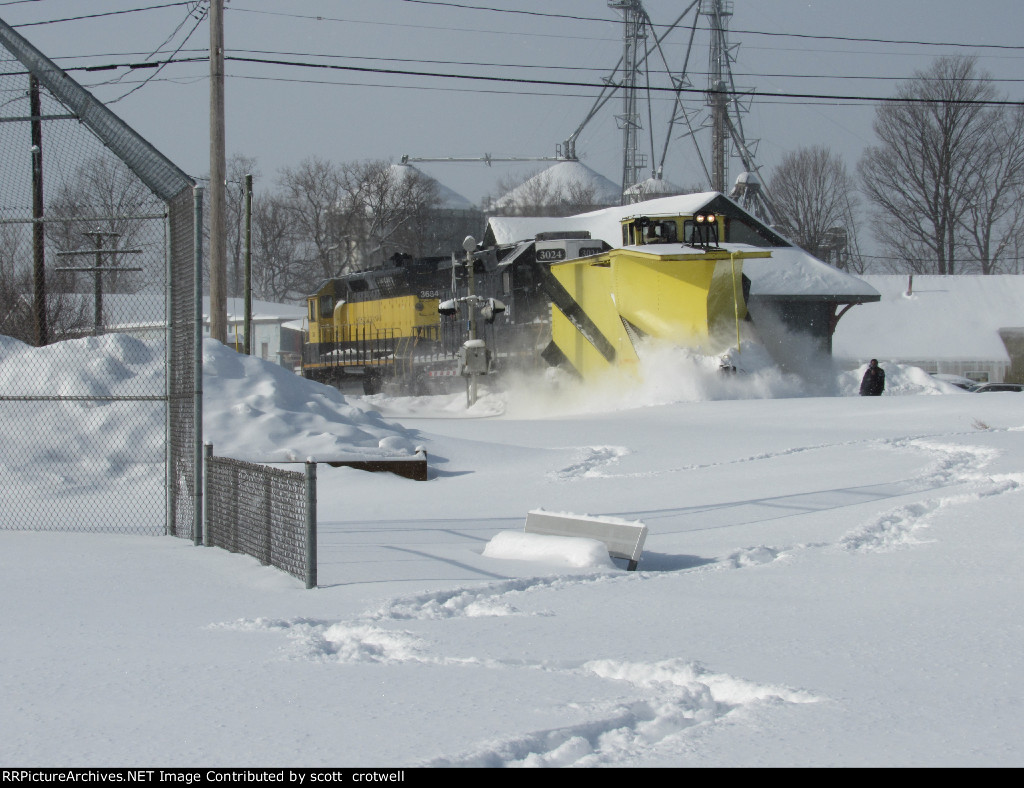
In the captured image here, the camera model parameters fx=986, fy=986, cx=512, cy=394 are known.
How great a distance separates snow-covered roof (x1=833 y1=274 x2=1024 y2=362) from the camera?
37125 mm

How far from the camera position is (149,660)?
4.29m

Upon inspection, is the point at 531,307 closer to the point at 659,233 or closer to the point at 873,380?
the point at 659,233

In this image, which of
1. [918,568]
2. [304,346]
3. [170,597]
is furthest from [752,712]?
[304,346]

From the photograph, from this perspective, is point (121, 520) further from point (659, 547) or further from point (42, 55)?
point (659, 547)

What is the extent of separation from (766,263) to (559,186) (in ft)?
206

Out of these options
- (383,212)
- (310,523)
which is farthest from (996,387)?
(383,212)

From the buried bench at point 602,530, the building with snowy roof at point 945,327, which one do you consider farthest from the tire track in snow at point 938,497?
the building with snowy roof at point 945,327

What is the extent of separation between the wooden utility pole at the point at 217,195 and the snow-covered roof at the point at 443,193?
2656 inches

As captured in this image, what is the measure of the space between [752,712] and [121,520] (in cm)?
742

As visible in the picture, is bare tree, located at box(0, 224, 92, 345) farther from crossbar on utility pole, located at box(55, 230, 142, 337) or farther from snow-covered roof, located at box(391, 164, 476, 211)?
snow-covered roof, located at box(391, 164, 476, 211)

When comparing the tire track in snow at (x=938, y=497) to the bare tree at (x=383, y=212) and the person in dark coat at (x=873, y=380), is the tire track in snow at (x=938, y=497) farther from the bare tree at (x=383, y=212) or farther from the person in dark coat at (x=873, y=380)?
the bare tree at (x=383, y=212)

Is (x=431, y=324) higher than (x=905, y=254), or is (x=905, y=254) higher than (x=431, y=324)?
(x=905, y=254)

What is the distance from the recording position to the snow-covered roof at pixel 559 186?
298 ft

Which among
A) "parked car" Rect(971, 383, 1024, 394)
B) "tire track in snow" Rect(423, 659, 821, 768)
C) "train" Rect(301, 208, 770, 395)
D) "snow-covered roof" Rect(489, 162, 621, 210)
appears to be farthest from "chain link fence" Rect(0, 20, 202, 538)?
"snow-covered roof" Rect(489, 162, 621, 210)
